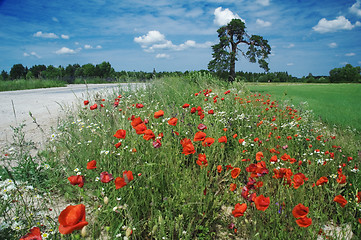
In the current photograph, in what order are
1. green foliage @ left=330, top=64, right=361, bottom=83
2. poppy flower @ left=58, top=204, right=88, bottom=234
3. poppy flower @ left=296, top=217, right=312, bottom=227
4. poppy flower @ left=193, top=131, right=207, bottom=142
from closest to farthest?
poppy flower @ left=58, top=204, right=88, bottom=234
poppy flower @ left=296, top=217, right=312, bottom=227
poppy flower @ left=193, top=131, right=207, bottom=142
green foliage @ left=330, top=64, right=361, bottom=83

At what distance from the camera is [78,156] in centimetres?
275

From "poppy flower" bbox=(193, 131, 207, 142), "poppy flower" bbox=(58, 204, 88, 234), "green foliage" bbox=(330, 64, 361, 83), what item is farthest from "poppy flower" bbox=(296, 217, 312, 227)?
"green foliage" bbox=(330, 64, 361, 83)

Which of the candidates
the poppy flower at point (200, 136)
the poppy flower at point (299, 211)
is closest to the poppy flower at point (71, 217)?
the poppy flower at point (200, 136)

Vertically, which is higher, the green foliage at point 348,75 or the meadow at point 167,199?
the green foliage at point 348,75

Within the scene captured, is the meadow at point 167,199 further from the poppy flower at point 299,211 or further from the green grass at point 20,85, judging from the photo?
the green grass at point 20,85

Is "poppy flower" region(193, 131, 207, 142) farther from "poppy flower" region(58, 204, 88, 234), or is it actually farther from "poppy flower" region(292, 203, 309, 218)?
"poppy flower" region(58, 204, 88, 234)

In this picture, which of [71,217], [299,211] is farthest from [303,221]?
[71,217]

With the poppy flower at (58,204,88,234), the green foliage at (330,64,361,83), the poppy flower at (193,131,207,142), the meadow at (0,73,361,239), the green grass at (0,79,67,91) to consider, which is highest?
the green foliage at (330,64,361,83)

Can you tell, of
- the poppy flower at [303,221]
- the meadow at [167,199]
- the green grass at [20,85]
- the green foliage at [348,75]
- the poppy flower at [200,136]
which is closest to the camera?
the poppy flower at [303,221]

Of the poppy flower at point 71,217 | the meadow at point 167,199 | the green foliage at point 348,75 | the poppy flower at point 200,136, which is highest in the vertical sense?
the green foliage at point 348,75

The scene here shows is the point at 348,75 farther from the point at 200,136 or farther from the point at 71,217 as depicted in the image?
the point at 71,217

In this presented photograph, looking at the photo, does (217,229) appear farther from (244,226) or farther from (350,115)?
(350,115)

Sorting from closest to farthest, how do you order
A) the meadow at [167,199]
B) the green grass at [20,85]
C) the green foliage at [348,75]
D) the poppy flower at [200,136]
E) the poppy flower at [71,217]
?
1. the poppy flower at [71,217]
2. the meadow at [167,199]
3. the poppy flower at [200,136]
4. the green grass at [20,85]
5. the green foliage at [348,75]

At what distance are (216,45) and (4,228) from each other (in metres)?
20.1
